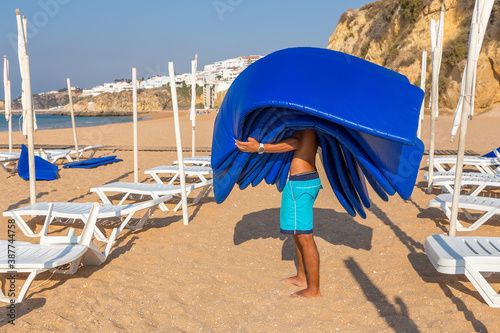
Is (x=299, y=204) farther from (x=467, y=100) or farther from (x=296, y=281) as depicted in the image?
(x=467, y=100)

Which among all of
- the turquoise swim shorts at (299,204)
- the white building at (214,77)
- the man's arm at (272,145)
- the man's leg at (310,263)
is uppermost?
the white building at (214,77)

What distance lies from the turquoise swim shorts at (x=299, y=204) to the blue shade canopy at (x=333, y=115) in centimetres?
40

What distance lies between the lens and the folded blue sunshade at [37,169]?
7992mm

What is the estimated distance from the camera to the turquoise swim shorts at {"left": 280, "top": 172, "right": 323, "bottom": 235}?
10.8ft

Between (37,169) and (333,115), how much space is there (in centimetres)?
738

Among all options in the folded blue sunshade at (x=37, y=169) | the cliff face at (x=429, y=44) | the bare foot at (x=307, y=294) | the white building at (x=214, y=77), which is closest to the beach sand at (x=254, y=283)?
the bare foot at (x=307, y=294)

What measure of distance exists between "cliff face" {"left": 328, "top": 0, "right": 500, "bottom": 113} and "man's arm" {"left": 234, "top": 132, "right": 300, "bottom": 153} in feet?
66.6

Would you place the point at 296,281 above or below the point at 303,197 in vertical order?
below

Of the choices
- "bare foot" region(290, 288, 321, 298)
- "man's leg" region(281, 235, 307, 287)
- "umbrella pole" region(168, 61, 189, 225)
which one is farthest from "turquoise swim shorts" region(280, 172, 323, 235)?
"umbrella pole" region(168, 61, 189, 225)

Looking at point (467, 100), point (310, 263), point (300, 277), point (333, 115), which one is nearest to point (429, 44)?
point (467, 100)

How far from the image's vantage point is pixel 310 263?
332 centimetres

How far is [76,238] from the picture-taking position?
11.9 feet

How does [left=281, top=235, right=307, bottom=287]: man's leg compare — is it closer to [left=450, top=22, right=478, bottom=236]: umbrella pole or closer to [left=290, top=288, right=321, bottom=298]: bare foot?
[left=290, top=288, right=321, bottom=298]: bare foot

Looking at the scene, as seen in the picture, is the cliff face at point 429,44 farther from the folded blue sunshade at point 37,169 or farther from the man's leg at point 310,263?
the man's leg at point 310,263
